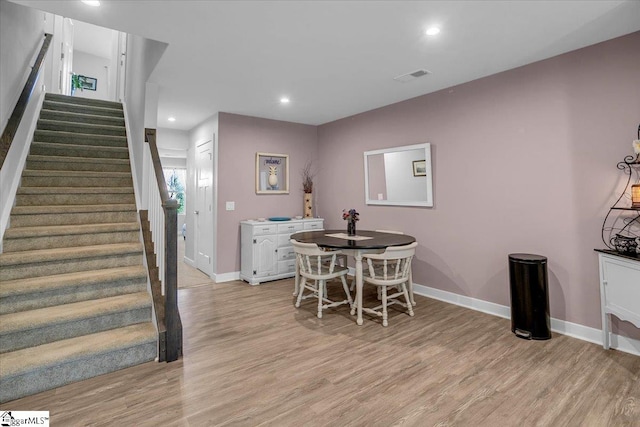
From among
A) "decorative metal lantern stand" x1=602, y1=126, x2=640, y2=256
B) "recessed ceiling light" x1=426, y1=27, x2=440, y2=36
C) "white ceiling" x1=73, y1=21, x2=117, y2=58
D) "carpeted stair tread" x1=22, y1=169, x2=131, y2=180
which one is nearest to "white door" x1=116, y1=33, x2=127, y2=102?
"white ceiling" x1=73, y1=21, x2=117, y2=58

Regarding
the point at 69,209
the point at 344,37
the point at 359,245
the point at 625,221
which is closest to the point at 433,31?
the point at 344,37

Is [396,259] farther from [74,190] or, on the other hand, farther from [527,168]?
[74,190]

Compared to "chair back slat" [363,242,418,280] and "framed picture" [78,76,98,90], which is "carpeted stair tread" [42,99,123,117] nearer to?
"framed picture" [78,76,98,90]

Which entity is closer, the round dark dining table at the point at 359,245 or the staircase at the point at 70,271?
the staircase at the point at 70,271

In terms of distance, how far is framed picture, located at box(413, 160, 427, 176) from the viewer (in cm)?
393

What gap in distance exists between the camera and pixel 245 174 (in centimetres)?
488

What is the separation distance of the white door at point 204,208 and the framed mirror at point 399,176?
253 centimetres

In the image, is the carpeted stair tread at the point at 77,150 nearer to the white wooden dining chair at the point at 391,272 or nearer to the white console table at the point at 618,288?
the white wooden dining chair at the point at 391,272

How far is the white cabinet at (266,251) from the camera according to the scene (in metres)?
4.49

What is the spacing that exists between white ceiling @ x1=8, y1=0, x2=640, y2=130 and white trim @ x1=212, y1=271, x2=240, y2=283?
263 cm

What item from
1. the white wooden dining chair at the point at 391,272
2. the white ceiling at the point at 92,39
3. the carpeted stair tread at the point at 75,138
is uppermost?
the white ceiling at the point at 92,39

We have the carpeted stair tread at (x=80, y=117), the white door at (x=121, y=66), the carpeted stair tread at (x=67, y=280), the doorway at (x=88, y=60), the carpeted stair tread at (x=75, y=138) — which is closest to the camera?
the carpeted stair tread at (x=67, y=280)

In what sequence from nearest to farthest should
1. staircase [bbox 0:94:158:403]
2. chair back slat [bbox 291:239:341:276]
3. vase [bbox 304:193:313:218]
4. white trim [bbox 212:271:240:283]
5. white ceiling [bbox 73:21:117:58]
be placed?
staircase [bbox 0:94:158:403] < chair back slat [bbox 291:239:341:276] < white trim [bbox 212:271:240:283] < vase [bbox 304:193:313:218] < white ceiling [bbox 73:21:117:58]

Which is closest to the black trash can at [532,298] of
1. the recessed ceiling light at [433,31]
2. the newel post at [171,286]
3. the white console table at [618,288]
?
the white console table at [618,288]
